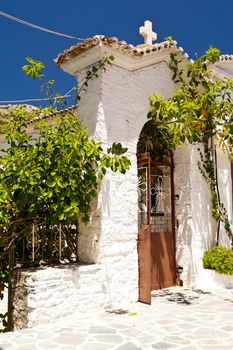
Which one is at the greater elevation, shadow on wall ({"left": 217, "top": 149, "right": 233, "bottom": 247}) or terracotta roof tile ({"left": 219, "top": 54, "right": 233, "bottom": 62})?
terracotta roof tile ({"left": 219, "top": 54, "right": 233, "bottom": 62})

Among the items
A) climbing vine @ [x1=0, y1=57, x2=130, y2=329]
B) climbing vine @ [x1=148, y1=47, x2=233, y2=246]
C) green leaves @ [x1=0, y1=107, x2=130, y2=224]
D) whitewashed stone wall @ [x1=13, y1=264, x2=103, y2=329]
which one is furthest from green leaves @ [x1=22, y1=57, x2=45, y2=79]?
whitewashed stone wall @ [x1=13, y1=264, x2=103, y2=329]

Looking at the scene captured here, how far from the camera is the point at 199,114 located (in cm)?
726

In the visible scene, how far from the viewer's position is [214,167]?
838 centimetres

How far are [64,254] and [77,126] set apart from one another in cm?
216

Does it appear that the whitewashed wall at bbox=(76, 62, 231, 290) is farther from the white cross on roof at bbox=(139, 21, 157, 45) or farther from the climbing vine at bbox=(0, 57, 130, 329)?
the white cross on roof at bbox=(139, 21, 157, 45)

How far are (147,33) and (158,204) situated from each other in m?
3.78

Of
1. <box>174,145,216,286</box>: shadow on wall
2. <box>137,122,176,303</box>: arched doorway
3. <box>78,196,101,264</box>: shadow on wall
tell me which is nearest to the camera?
<box>78,196,101,264</box>: shadow on wall

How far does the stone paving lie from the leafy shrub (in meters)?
1.27

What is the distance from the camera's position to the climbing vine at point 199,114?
6277 millimetres

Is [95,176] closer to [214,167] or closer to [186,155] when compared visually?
[186,155]

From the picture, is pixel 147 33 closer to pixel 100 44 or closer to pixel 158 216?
pixel 100 44

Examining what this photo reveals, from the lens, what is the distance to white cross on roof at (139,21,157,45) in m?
7.87

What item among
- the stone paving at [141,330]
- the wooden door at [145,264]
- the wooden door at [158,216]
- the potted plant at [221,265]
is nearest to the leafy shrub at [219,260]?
the potted plant at [221,265]

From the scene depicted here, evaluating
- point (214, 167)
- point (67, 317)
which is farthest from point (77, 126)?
point (214, 167)
